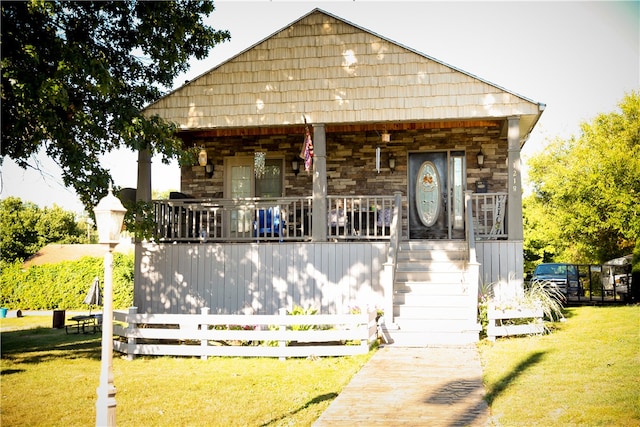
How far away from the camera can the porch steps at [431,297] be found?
1046cm

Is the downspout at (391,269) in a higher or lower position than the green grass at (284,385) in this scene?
higher

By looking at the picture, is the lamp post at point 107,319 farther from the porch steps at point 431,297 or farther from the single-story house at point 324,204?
the single-story house at point 324,204

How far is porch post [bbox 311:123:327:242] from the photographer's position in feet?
40.2

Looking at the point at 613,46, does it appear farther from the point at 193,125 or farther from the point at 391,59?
the point at 193,125

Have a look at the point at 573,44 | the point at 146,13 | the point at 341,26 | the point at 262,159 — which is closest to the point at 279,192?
the point at 262,159

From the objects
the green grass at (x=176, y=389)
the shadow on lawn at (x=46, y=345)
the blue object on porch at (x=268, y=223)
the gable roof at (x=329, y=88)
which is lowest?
the shadow on lawn at (x=46, y=345)

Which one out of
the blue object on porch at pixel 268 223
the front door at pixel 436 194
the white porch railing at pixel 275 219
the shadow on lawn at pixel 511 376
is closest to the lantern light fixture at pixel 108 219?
the shadow on lawn at pixel 511 376

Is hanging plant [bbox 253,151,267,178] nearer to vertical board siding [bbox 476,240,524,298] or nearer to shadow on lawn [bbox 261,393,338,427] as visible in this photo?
vertical board siding [bbox 476,240,524,298]

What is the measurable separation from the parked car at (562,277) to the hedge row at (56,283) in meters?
14.9

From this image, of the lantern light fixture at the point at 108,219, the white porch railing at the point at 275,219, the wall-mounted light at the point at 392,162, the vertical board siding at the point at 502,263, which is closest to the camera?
the lantern light fixture at the point at 108,219

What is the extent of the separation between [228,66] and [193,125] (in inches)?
56.1

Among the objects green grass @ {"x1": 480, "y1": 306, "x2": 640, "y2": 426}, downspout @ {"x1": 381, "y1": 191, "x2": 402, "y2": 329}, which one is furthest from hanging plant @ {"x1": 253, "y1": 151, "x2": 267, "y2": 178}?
green grass @ {"x1": 480, "y1": 306, "x2": 640, "y2": 426}

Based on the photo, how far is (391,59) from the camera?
12.3 meters

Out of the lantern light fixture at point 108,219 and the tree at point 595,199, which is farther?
the tree at point 595,199
